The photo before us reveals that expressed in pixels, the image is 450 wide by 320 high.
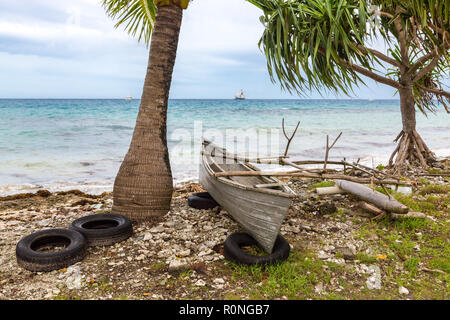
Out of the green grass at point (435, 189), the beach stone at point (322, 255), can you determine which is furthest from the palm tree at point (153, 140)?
the green grass at point (435, 189)

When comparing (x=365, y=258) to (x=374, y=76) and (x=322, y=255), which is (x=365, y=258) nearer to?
(x=322, y=255)

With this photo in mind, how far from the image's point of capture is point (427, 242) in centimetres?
454

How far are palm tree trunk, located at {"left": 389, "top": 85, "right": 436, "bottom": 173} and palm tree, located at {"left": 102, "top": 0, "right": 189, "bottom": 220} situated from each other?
19.8 feet

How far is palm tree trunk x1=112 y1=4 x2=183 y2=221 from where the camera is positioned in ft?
16.7

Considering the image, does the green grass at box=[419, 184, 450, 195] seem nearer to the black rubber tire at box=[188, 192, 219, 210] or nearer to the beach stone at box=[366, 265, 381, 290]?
the beach stone at box=[366, 265, 381, 290]

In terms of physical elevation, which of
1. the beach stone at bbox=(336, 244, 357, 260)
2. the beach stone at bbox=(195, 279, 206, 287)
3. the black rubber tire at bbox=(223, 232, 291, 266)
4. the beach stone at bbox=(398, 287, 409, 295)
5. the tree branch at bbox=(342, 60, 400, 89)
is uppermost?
the tree branch at bbox=(342, 60, 400, 89)

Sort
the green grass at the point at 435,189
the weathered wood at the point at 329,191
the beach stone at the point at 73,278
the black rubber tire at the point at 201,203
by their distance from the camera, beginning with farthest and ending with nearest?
the green grass at the point at 435,189, the weathered wood at the point at 329,191, the black rubber tire at the point at 201,203, the beach stone at the point at 73,278

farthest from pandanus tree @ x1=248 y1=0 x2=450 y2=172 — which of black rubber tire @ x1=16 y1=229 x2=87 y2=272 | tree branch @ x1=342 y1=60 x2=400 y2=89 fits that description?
black rubber tire @ x1=16 y1=229 x2=87 y2=272

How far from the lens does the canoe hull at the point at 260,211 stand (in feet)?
12.0

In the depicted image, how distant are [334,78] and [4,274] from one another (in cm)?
668

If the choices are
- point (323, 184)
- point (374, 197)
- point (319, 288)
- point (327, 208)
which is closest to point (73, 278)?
point (319, 288)

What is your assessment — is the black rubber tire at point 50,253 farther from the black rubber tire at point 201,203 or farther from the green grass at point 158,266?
the black rubber tire at point 201,203

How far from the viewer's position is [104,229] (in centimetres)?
448

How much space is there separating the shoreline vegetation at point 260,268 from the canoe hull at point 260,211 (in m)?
0.39
